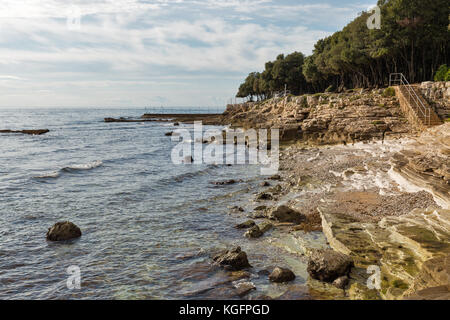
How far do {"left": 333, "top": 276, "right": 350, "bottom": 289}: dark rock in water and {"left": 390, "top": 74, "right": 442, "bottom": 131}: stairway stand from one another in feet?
81.8

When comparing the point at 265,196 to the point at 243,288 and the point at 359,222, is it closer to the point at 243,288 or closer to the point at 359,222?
the point at 359,222

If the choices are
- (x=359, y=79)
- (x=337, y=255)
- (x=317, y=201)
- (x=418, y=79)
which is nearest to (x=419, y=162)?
(x=317, y=201)

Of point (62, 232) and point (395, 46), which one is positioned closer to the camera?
point (62, 232)

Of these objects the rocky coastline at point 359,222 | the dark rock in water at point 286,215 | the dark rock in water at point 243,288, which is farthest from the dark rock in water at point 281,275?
the dark rock in water at point 286,215

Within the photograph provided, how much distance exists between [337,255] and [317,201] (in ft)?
23.5

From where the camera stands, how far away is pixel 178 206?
18516 mm

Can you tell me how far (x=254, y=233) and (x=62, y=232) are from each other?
26.3 ft

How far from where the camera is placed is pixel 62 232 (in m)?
13.4

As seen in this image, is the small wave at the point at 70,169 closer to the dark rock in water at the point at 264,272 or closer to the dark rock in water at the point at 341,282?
the dark rock in water at the point at 264,272

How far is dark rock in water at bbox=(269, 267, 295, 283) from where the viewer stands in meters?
9.70

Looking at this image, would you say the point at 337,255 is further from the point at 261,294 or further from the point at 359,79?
the point at 359,79

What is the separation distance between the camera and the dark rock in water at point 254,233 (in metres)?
13.5

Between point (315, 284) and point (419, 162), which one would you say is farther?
point (419, 162)

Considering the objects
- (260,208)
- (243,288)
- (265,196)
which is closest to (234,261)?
(243,288)
